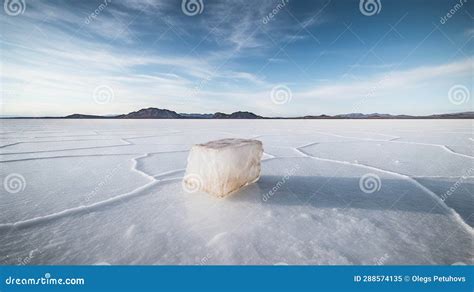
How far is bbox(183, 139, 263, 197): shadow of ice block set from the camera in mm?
1832

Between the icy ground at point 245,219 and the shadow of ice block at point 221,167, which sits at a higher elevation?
the shadow of ice block at point 221,167

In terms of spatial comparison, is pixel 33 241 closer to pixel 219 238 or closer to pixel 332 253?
pixel 219 238

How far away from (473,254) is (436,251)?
177mm

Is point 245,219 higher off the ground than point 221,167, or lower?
lower

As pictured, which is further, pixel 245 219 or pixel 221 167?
pixel 221 167

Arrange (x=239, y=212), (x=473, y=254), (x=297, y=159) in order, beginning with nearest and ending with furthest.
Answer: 1. (x=473, y=254)
2. (x=239, y=212)
3. (x=297, y=159)

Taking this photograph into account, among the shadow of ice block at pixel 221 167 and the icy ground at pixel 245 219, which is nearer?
the icy ground at pixel 245 219

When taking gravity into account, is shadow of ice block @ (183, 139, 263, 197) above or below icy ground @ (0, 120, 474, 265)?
above

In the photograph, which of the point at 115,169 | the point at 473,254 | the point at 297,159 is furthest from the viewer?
the point at 297,159

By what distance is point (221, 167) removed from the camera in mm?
1818

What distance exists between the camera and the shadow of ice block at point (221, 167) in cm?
183

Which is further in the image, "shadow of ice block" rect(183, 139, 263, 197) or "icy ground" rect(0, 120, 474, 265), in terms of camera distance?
"shadow of ice block" rect(183, 139, 263, 197)

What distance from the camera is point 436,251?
1.25m
